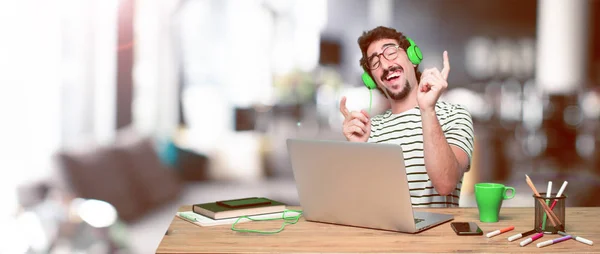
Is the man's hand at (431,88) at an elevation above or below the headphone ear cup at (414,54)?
below

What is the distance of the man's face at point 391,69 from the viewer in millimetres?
2246

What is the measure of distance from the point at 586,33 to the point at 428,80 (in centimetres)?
527

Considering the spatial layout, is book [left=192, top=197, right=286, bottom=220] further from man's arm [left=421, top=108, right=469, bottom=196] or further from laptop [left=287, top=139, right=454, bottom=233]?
man's arm [left=421, top=108, right=469, bottom=196]

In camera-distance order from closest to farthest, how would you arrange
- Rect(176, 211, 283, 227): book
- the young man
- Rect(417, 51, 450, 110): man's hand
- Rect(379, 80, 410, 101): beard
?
Rect(176, 211, 283, 227): book, Rect(417, 51, 450, 110): man's hand, the young man, Rect(379, 80, 410, 101): beard

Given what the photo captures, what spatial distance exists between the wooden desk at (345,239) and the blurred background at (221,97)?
2081 millimetres

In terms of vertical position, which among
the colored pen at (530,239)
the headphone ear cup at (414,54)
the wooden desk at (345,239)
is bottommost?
the wooden desk at (345,239)

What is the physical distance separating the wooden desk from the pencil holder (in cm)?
3

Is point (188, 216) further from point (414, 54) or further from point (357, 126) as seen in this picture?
point (414, 54)

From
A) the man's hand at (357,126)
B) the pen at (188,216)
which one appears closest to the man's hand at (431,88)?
the man's hand at (357,126)

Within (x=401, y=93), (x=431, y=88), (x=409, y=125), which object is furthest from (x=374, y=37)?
(x=431, y=88)

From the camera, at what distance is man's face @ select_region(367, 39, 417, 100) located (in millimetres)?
2246

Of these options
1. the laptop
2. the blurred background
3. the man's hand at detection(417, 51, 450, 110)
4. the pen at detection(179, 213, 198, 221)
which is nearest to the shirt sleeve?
the man's hand at detection(417, 51, 450, 110)

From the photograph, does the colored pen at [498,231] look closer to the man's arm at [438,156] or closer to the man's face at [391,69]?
the man's arm at [438,156]

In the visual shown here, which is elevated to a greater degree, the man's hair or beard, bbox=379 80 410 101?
the man's hair
